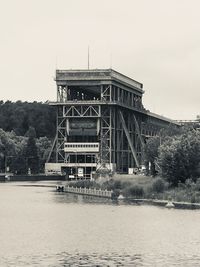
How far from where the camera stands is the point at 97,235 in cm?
8781

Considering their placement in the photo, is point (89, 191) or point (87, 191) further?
point (87, 191)

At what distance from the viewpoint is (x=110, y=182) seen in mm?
178500

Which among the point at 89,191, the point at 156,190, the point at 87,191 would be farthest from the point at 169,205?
the point at 87,191

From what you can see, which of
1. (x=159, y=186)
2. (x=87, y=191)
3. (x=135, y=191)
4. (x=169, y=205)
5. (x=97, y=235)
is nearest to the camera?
(x=97, y=235)

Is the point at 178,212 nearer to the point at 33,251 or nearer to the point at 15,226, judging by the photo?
the point at 15,226

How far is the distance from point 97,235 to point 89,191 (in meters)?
84.0

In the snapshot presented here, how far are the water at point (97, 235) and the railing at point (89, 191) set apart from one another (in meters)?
25.8

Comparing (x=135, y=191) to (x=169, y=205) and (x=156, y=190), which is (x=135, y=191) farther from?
(x=169, y=205)

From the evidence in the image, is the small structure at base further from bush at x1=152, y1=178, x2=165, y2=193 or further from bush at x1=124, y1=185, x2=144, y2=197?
bush at x1=124, y1=185, x2=144, y2=197

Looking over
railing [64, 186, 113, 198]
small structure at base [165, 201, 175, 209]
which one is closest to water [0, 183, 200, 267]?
small structure at base [165, 201, 175, 209]

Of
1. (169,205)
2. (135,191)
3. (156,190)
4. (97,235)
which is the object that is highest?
(156,190)

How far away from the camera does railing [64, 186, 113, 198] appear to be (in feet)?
526

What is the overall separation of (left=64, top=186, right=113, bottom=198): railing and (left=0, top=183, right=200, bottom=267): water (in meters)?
25.8

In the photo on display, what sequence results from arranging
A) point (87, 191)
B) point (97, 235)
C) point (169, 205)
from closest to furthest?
point (97, 235) → point (169, 205) → point (87, 191)
